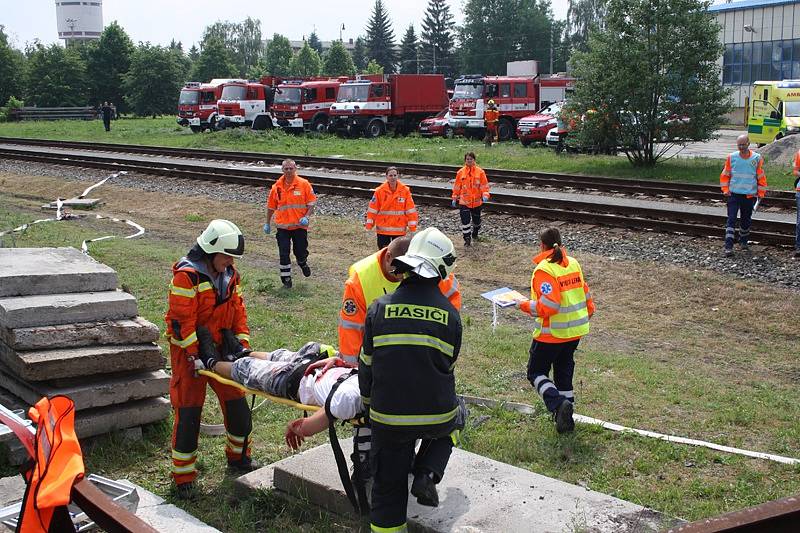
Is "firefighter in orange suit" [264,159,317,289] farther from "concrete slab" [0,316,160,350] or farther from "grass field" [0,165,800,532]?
"concrete slab" [0,316,160,350]

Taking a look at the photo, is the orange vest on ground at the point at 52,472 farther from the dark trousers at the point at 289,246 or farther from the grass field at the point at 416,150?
the grass field at the point at 416,150

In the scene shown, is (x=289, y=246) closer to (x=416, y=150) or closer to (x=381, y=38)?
(x=416, y=150)

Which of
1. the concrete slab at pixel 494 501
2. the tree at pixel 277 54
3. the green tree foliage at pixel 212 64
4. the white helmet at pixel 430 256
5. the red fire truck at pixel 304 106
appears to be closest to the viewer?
the white helmet at pixel 430 256

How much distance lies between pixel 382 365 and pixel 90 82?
71870mm

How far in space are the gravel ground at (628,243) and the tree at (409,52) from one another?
86.2 meters

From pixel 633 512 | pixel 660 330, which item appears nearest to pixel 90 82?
pixel 660 330

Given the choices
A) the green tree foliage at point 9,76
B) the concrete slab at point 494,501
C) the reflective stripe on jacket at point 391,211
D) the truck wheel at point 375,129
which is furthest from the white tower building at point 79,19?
the concrete slab at point 494,501

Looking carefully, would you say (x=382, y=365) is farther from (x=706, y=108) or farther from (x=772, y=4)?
(x=772, y=4)

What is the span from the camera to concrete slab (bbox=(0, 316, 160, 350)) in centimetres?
600

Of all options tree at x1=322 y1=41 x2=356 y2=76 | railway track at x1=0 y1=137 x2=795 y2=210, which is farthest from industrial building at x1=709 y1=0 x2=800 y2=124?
tree at x1=322 y1=41 x2=356 y2=76

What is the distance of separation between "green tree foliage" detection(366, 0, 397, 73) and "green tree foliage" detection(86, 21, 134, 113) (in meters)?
40.8

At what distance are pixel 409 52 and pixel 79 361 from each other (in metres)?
102

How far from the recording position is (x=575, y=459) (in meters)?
5.92

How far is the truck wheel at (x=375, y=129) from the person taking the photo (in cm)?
3909
